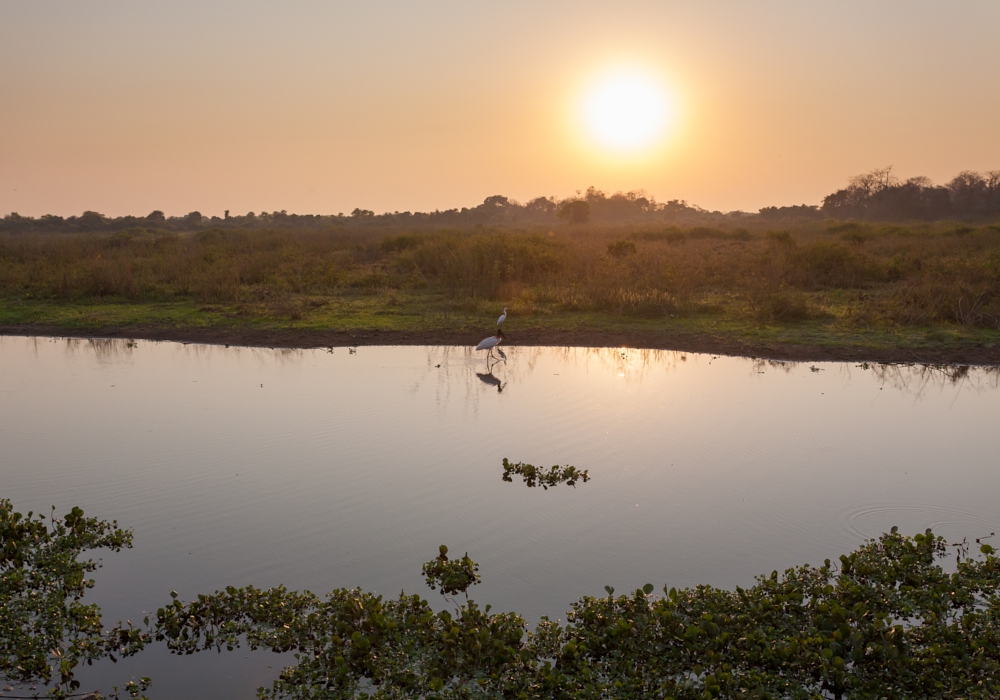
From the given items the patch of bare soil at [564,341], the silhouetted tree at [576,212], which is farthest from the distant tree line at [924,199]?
the patch of bare soil at [564,341]

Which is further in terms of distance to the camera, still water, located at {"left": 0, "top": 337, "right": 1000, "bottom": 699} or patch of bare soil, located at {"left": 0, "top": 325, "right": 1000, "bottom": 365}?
patch of bare soil, located at {"left": 0, "top": 325, "right": 1000, "bottom": 365}

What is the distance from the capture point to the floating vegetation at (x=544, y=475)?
21.1 feet

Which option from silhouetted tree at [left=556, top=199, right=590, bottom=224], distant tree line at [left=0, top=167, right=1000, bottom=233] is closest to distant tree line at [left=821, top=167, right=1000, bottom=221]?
distant tree line at [left=0, top=167, right=1000, bottom=233]

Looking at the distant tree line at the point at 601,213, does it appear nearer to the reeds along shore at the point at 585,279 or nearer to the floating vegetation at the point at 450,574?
the reeds along shore at the point at 585,279

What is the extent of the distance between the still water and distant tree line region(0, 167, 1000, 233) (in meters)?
35.8

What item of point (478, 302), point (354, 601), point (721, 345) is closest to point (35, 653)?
point (354, 601)

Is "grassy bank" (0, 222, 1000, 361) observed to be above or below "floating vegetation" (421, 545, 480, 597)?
above

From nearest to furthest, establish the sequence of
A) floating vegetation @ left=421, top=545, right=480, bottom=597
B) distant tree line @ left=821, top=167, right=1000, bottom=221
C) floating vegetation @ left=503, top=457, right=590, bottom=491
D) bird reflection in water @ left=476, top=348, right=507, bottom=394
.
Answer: floating vegetation @ left=421, top=545, right=480, bottom=597
floating vegetation @ left=503, top=457, right=590, bottom=491
bird reflection in water @ left=476, top=348, right=507, bottom=394
distant tree line @ left=821, top=167, right=1000, bottom=221

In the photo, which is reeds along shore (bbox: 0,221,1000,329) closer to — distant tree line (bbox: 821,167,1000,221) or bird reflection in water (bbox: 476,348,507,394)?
bird reflection in water (bbox: 476,348,507,394)

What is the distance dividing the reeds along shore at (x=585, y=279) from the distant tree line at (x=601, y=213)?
990 inches

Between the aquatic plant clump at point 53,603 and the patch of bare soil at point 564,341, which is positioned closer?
the aquatic plant clump at point 53,603

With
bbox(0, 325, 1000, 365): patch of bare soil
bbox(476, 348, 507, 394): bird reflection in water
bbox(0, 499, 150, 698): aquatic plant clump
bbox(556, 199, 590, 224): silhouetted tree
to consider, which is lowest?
bbox(0, 499, 150, 698): aquatic plant clump

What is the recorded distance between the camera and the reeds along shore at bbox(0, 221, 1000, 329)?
1412 cm

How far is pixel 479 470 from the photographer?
21.9ft
